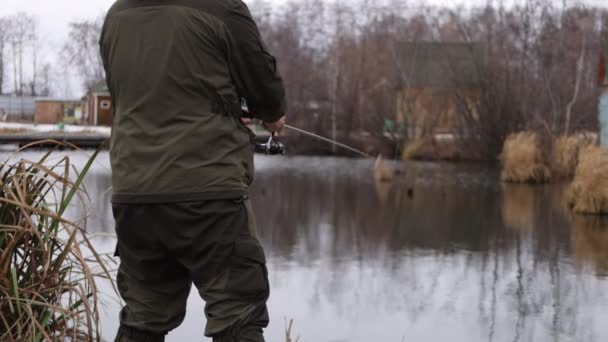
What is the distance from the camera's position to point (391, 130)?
129 ft

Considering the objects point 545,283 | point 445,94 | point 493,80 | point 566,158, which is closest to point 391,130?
point 445,94

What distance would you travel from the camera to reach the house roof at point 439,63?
37906 mm

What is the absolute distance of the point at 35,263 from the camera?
406cm

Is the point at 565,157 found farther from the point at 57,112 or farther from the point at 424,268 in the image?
the point at 57,112

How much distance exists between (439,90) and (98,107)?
23490 millimetres

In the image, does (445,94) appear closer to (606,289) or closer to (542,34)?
(542,34)

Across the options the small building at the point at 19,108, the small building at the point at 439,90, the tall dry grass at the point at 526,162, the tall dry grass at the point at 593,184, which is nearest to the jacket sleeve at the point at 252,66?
the tall dry grass at the point at 593,184

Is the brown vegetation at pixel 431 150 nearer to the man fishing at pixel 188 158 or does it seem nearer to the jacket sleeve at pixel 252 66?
the jacket sleeve at pixel 252 66

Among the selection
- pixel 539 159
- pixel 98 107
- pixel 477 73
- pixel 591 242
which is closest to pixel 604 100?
pixel 539 159

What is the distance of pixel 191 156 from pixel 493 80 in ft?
109

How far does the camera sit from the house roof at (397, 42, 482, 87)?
1492 inches

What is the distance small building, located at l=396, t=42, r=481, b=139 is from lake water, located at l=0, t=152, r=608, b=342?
63.1 feet

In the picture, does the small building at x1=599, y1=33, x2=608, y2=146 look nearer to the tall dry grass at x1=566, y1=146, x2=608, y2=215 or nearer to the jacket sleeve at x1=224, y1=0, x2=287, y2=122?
the tall dry grass at x1=566, y1=146, x2=608, y2=215

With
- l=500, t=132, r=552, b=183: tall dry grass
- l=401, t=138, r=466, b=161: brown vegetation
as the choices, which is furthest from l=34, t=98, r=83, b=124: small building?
l=500, t=132, r=552, b=183: tall dry grass
